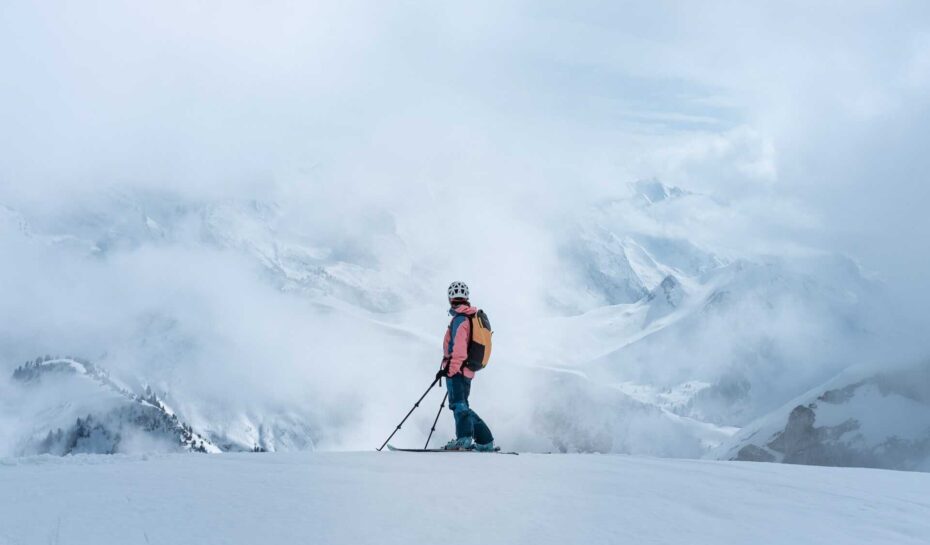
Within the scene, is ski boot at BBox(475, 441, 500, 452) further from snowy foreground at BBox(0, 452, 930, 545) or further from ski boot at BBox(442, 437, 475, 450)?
snowy foreground at BBox(0, 452, 930, 545)

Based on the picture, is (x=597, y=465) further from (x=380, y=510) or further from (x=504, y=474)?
(x=380, y=510)

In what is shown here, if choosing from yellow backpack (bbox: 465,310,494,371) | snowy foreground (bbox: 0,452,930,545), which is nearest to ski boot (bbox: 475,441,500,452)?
yellow backpack (bbox: 465,310,494,371)

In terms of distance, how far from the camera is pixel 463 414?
19.1 m

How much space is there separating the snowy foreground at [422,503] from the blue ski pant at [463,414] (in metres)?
4.52

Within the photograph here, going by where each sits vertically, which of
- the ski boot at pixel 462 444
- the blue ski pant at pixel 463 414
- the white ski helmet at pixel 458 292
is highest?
the white ski helmet at pixel 458 292

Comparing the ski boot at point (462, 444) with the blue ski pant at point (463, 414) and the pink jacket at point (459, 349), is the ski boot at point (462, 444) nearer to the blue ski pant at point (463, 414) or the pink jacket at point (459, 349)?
the blue ski pant at point (463, 414)

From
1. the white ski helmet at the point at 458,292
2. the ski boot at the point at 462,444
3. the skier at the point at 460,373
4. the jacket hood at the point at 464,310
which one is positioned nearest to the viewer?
the ski boot at the point at 462,444

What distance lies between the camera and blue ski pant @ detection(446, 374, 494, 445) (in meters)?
19.0

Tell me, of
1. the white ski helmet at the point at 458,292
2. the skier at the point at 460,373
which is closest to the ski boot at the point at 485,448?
the skier at the point at 460,373

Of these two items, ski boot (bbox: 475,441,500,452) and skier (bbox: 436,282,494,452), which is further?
skier (bbox: 436,282,494,452)

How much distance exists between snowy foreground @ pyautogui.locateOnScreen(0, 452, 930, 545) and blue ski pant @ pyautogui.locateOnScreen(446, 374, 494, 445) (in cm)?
452

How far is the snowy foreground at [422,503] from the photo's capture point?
8.78 m

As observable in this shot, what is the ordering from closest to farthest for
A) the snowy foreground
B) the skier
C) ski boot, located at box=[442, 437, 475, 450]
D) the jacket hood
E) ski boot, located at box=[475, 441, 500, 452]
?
the snowy foreground
ski boot, located at box=[442, 437, 475, 450]
ski boot, located at box=[475, 441, 500, 452]
the skier
the jacket hood

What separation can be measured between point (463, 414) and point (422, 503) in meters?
9.00
